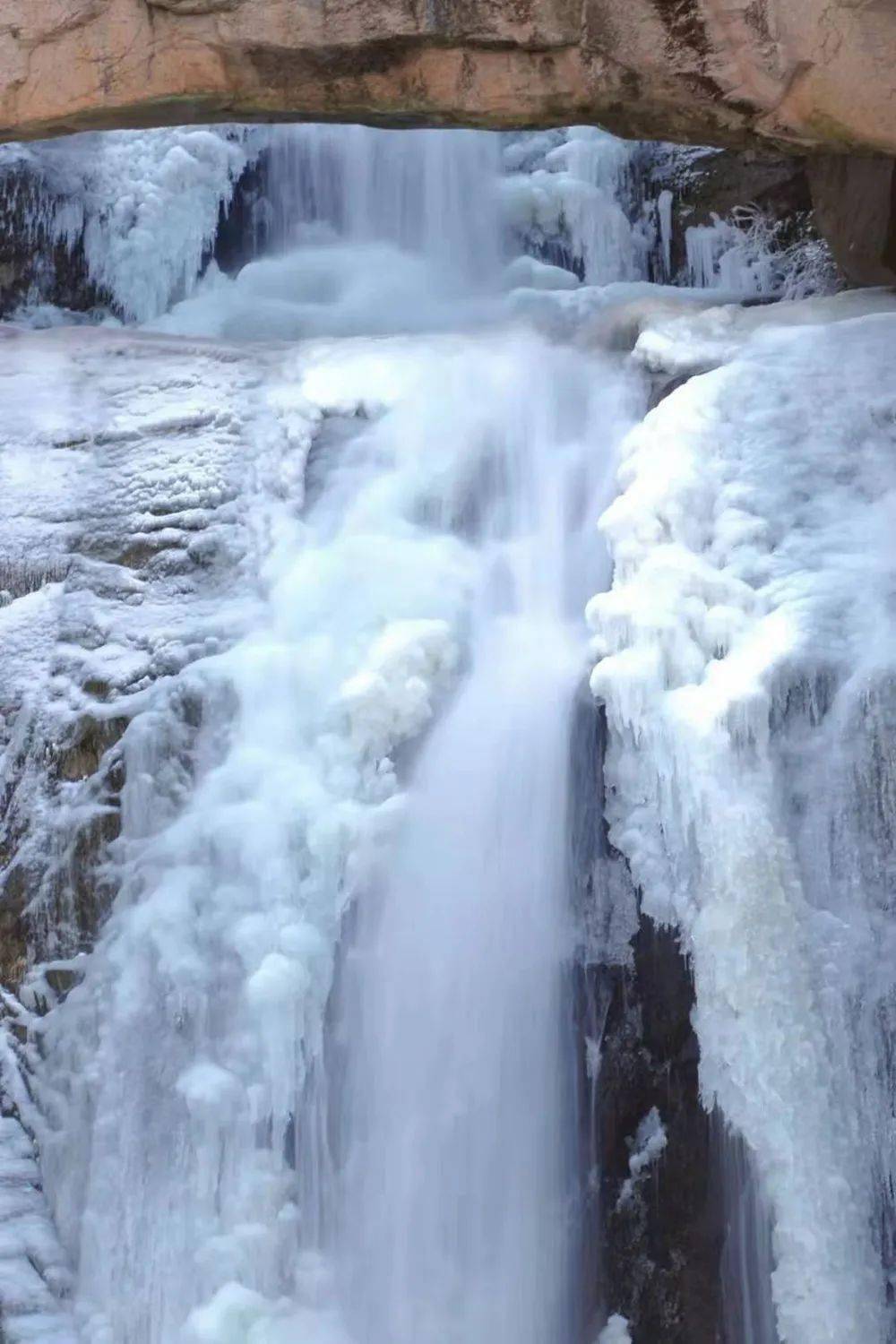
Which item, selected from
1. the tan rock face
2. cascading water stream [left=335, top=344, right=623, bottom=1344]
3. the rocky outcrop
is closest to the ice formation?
cascading water stream [left=335, top=344, right=623, bottom=1344]

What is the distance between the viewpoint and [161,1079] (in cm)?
357

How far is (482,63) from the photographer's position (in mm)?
4582

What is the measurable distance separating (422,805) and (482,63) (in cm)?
208

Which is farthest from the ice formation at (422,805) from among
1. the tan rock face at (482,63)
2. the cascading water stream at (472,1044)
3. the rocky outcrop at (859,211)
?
the tan rock face at (482,63)

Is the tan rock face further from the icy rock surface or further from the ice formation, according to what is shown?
the icy rock surface

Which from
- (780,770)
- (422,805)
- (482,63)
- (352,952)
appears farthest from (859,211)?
(352,952)

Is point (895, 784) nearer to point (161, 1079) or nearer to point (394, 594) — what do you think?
point (394, 594)

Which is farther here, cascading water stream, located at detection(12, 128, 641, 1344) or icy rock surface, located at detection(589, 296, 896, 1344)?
cascading water stream, located at detection(12, 128, 641, 1344)

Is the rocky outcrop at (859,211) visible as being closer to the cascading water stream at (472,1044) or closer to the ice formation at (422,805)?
the ice formation at (422,805)

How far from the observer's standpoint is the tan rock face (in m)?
4.39

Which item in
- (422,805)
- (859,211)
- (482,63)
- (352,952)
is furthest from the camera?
(859,211)

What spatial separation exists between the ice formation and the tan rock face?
0.65 metres

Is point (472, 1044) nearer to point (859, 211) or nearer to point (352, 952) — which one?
point (352, 952)

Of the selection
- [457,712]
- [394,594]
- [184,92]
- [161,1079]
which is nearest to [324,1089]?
[161,1079]
